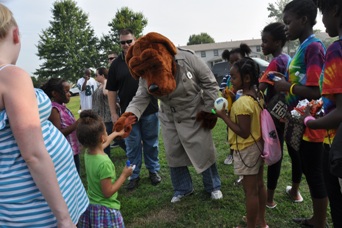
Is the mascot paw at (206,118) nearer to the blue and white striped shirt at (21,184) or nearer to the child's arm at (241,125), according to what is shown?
the child's arm at (241,125)

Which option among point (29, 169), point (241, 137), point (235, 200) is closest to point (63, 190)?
point (29, 169)

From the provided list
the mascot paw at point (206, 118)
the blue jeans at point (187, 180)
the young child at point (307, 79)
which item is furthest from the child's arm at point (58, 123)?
the young child at point (307, 79)

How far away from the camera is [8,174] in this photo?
1.35m

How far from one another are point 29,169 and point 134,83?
9.85 ft

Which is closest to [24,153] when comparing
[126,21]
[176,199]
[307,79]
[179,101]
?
[307,79]

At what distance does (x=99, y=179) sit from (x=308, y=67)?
1.81m

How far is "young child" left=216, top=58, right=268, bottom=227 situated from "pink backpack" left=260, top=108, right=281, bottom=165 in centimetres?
7

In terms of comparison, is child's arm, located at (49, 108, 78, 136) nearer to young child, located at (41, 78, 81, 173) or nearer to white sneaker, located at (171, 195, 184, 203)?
young child, located at (41, 78, 81, 173)

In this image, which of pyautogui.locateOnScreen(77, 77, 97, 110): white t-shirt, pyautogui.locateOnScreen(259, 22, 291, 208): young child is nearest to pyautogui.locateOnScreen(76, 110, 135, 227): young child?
pyautogui.locateOnScreen(259, 22, 291, 208): young child

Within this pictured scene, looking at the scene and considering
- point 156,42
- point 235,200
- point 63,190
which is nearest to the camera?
point 63,190

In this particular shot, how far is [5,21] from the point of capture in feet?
4.20

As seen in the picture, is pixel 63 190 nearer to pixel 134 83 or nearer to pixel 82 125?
pixel 82 125

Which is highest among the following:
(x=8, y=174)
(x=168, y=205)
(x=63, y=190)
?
(x=8, y=174)

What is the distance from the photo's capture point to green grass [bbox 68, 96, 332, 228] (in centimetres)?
298
